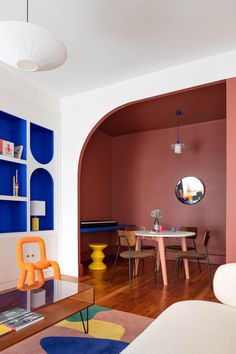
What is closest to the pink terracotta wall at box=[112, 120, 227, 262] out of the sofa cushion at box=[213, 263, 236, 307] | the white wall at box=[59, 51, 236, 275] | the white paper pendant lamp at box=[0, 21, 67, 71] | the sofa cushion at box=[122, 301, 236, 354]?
the white wall at box=[59, 51, 236, 275]

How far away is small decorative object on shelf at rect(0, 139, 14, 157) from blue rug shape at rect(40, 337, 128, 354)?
8.51 ft

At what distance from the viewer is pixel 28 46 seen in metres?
1.96

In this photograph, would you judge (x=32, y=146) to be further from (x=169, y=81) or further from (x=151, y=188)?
(x=151, y=188)

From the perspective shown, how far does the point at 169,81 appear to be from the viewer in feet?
12.9

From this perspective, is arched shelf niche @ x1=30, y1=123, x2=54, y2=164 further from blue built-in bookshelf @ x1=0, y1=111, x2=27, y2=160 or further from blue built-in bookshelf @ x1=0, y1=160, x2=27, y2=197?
blue built-in bookshelf @ x1=0, y1=160, x2=27, y2=197

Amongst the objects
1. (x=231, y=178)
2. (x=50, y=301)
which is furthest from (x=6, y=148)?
(x=231, y=178)

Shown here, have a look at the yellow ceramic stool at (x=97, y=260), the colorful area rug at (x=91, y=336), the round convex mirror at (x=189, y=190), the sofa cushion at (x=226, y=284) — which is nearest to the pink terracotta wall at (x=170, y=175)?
the round convex mirror at (x=189, y=190)

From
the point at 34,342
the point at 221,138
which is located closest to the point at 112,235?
the point at 221,138

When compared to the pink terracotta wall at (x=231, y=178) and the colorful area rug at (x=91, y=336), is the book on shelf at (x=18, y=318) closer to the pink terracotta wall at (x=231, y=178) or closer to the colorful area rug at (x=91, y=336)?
the colorful area rug at (x=91, y=336)

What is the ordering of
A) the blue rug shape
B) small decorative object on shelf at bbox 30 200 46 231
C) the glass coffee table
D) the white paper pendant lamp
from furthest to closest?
small decorative object on shelf at bbox 30 200 46 231 < the blue rug shape < the glass coffee table < the white paper pendant lamp

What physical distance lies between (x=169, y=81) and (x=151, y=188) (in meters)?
3.28

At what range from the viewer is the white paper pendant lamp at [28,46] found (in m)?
1.87

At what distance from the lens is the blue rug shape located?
2207mm

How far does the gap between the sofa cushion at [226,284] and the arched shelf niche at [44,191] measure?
333 cm
